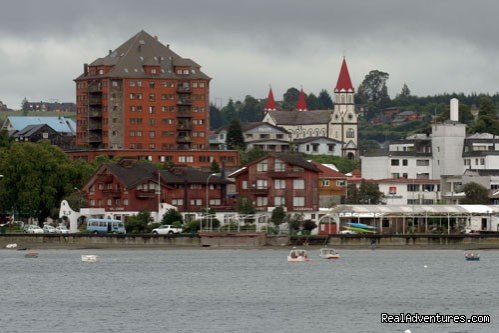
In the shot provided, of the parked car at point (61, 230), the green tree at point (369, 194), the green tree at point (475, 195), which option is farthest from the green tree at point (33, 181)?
the green tree at point (475, 195)

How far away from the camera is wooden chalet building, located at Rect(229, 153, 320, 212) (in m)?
148

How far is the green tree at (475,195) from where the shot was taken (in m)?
174

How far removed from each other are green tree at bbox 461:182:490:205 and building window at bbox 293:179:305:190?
3142 cm

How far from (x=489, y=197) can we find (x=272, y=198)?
3726 cm

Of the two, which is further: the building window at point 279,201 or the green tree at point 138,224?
the building window at point 279,201

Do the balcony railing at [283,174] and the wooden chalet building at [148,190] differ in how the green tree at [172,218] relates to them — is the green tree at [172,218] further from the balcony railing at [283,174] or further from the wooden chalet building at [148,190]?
the balcony railing at [283,174]

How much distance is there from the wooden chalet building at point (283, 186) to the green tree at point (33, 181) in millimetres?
20885
